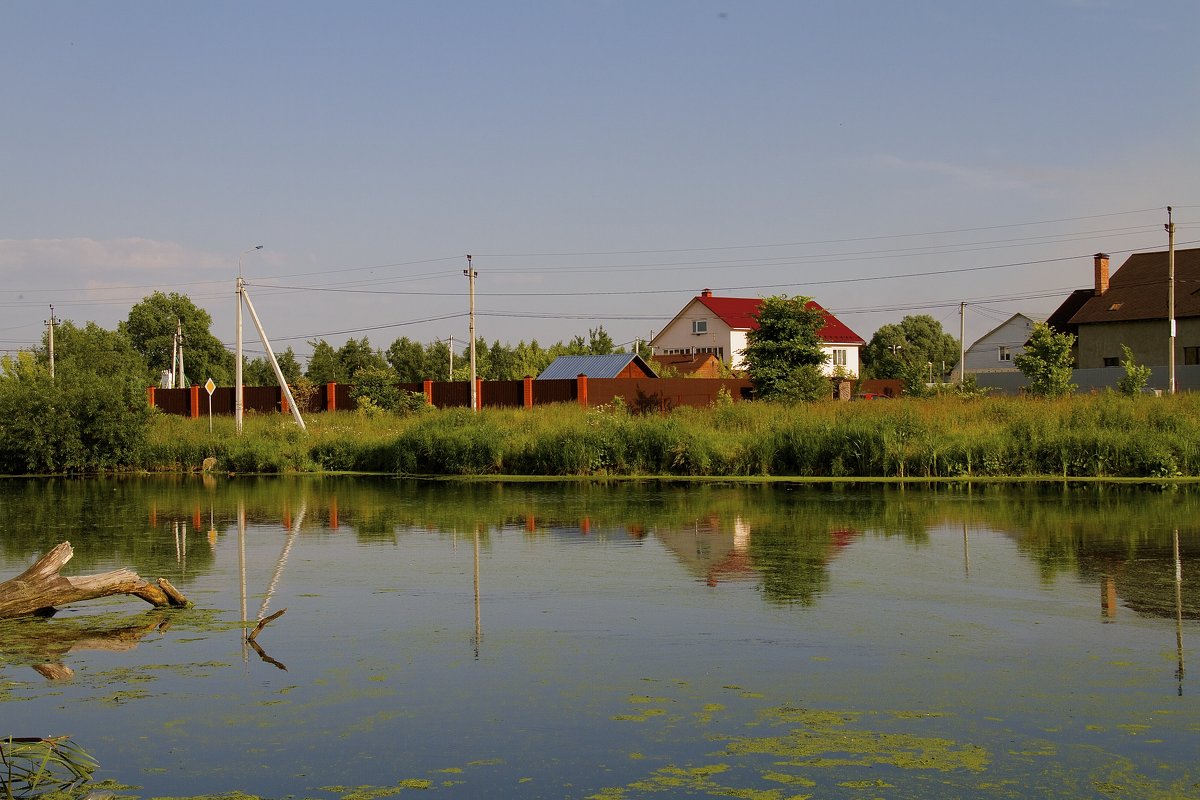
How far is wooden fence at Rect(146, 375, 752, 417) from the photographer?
44062 mm

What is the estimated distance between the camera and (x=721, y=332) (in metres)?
78.8

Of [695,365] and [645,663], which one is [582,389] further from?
[645,663]

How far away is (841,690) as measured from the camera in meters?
8.38

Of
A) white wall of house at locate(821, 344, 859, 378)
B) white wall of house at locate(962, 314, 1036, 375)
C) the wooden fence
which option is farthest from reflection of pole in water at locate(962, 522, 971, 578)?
white wall of house at locate(821, 344, 859, 378)

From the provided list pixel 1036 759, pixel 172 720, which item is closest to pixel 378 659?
pixel 172 720

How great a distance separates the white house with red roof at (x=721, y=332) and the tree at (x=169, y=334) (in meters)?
34.2

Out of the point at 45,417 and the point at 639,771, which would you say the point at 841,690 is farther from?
the point at 45,417

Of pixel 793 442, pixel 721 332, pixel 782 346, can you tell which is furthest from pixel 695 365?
pixel 793 442

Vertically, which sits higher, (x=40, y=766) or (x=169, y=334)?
(x=169, y=334)

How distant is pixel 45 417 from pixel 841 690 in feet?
111

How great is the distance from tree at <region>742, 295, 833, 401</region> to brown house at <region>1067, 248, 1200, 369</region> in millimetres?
15172

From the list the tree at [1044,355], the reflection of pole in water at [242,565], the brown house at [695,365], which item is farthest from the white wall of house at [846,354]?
the reflection of pole in water at [242,565]

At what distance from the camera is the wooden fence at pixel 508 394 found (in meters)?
44.1

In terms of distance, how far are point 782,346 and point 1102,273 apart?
65.8ft
